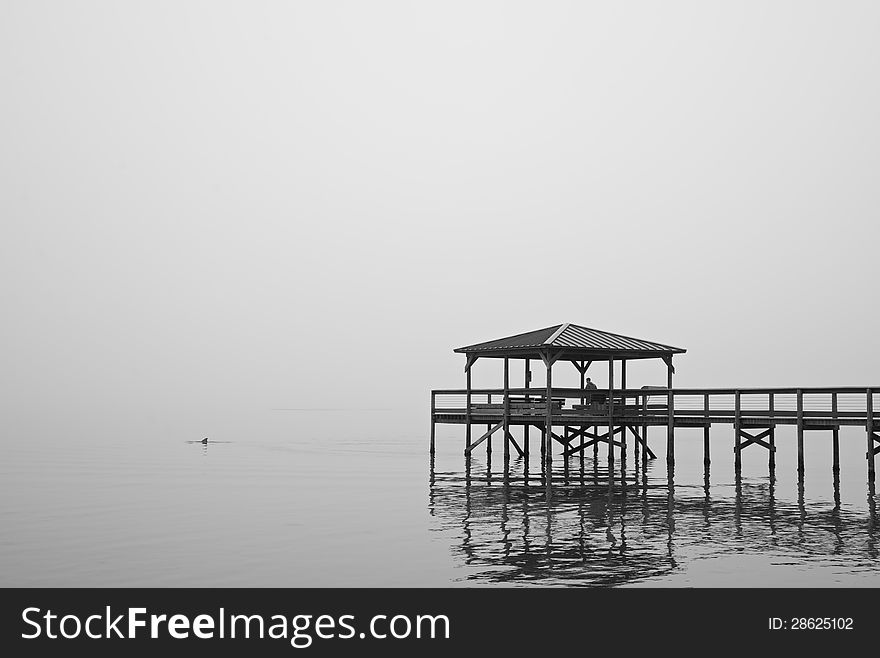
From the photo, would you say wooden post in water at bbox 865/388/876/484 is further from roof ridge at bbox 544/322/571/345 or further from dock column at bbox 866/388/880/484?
roof ridge at bbox 544/322/571/345

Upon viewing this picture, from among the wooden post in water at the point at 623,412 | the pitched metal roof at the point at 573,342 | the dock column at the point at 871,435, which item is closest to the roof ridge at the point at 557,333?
A: the pitched metal roof at the point at 573,342

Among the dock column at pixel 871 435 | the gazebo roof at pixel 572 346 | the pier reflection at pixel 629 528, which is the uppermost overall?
the gazebo roof at pixel 572 346

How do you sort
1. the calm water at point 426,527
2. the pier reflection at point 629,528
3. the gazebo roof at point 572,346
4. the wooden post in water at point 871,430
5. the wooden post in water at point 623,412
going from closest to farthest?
the calm water at point 426,527, the pier reflection at point 629,528, the wooden post in water at point 871,430, the gazebo roof at point 572,346, the wooden post in water at point 623,412

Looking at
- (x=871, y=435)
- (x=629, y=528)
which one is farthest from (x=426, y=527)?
(x=871, y=435)

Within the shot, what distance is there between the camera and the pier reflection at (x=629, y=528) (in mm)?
16547

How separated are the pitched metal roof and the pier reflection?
4522 millimetres

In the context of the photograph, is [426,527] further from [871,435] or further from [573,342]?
[871,435]

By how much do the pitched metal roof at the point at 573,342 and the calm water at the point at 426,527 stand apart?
14.7 ft

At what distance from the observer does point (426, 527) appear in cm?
2150

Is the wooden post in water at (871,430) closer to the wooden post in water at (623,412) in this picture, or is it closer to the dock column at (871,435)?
the dock column at (871,435)
